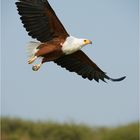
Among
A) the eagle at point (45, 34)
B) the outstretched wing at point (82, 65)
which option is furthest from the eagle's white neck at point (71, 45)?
the outstretched wing at point (82, 65)

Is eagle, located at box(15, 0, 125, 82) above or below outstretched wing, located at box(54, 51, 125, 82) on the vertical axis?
above

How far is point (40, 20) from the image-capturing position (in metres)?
23.3

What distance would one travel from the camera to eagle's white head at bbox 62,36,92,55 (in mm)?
23000

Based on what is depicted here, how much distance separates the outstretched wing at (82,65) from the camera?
24.1 meters

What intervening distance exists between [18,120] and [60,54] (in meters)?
6.80

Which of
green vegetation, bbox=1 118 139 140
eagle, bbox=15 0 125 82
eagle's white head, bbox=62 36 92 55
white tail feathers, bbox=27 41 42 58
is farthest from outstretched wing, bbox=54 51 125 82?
green vegetation, bbox=1 118 139 140

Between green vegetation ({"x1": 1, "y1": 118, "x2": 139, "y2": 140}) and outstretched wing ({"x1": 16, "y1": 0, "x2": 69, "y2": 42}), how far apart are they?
5747 millimetres

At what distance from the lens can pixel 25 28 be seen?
23.3 meters

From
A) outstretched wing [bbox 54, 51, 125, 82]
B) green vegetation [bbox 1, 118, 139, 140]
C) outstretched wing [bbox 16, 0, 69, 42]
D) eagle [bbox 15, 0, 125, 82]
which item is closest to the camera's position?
eagle [bbox 15, 0, 125, 82]

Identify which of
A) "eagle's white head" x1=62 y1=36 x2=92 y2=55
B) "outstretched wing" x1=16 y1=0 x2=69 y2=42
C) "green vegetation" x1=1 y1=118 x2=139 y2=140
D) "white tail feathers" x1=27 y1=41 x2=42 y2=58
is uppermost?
"outstretched wing" x1=16 y1=0 x2=69 y2=42

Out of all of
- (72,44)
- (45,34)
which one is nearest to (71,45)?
(72,44)

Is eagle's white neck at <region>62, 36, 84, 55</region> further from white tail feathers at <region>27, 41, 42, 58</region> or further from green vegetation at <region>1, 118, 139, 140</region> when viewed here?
green vegetation at <region>1, 118, 139, 140</region>

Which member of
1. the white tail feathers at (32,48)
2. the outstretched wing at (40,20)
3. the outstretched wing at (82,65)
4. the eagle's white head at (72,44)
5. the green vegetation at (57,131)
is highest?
the outstretched wing at (40,20)

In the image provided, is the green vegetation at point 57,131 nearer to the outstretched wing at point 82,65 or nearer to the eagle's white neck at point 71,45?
the outstretched wing at point 82,65
